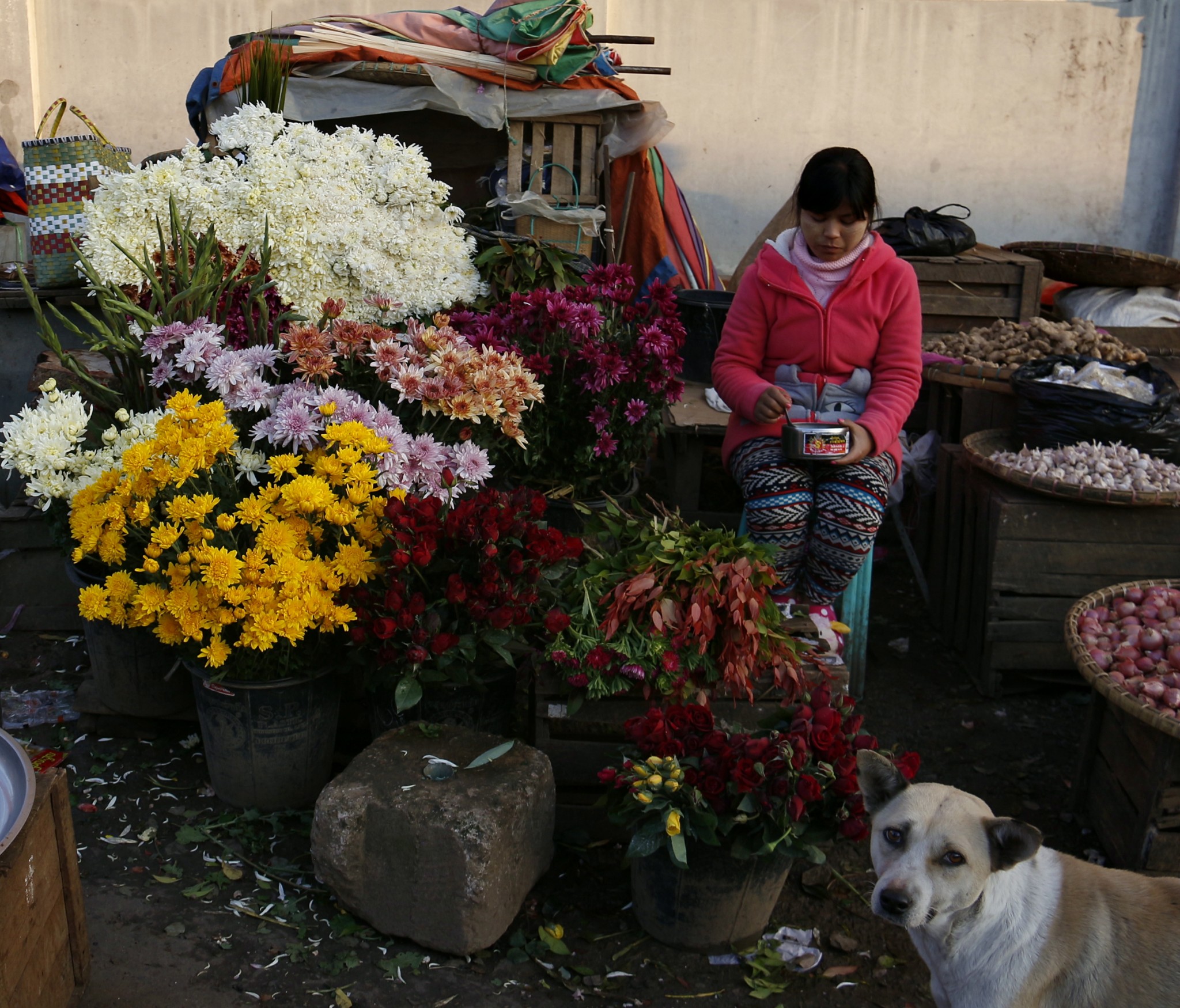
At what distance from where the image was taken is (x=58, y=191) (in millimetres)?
4453

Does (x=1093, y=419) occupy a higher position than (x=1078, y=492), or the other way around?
(x=1093, y=419)

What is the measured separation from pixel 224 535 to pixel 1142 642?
251 centimetres

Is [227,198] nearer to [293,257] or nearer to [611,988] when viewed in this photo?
[293,257]

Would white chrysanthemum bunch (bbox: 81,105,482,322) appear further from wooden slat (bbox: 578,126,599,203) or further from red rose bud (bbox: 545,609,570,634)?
wooden slat (bbox: 578,126,599,203)

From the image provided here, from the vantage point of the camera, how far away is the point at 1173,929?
1.98m

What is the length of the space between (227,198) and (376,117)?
1.98m

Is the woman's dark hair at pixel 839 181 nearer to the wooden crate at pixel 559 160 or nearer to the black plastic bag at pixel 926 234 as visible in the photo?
the wooden crate at pixel 559 160

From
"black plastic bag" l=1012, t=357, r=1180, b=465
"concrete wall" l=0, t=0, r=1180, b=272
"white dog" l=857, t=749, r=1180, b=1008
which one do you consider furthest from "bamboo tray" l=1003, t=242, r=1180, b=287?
"white dog" l=857, t=749, r=1180, b=1008

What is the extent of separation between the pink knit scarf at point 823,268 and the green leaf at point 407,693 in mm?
1695

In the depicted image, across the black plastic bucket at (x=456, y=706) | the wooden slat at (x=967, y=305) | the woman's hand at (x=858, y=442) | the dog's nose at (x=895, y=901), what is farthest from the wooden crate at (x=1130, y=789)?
the wooden slat at (x=967, y=305)

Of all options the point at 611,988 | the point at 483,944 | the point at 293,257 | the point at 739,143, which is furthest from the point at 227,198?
the point at 739,143

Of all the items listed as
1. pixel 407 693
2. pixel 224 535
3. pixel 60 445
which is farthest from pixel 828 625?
pixel 60 445

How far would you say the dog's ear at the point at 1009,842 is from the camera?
6.17ft

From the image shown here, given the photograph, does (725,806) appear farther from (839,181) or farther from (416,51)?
(416,51)
